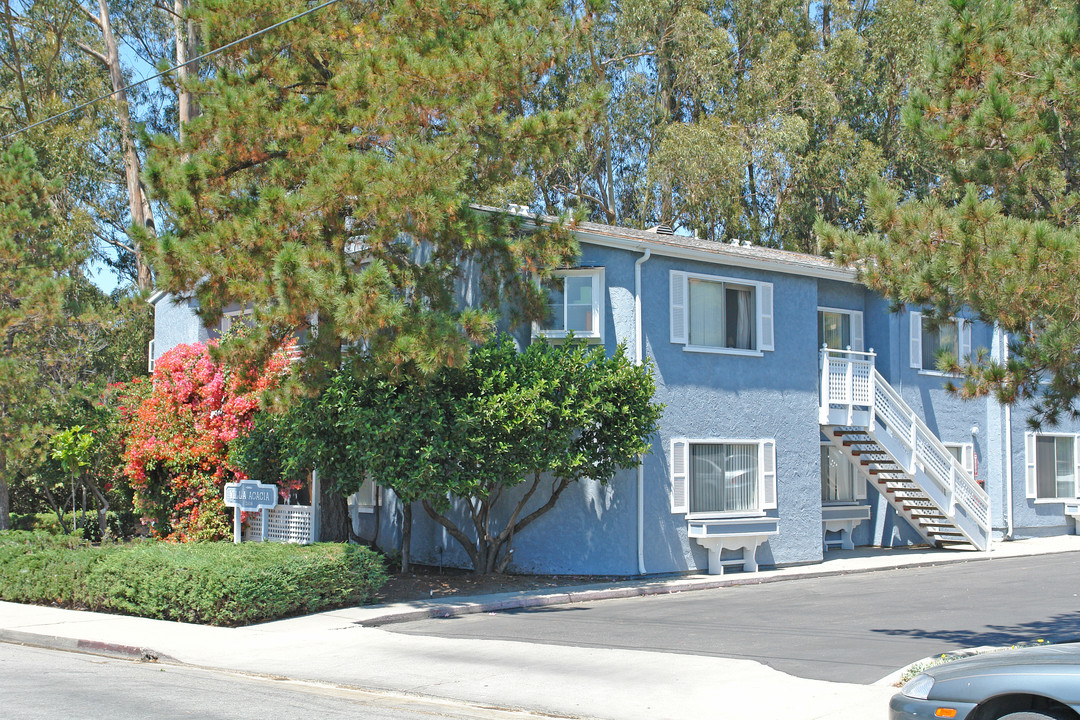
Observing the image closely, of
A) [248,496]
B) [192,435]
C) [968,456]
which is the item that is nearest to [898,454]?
[968,456]

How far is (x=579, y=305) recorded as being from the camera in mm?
19219

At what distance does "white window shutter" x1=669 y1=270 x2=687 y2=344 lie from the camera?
1962 centimetres

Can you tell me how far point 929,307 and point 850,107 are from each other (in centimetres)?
2697


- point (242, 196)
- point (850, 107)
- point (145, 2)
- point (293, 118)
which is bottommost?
point (242, 196)

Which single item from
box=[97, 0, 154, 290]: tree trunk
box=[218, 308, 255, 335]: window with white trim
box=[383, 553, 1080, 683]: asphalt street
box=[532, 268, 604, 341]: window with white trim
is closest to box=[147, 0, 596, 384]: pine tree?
box=[218, 308, 255, 335]: window with white trim

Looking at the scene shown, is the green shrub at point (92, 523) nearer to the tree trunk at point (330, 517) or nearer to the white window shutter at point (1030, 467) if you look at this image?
the tree trunk at point (330, 517)

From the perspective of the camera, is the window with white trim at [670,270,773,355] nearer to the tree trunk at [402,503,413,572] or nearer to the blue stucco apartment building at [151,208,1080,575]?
the blue stucco apartment building at [151,208,1080,575]

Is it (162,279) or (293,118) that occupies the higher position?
(293,118)

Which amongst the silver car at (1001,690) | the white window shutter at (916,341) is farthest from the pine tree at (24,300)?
the white window shutter at (916,341)

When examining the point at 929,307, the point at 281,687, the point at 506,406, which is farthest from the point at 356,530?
the point at 929,307

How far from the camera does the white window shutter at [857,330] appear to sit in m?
24.1

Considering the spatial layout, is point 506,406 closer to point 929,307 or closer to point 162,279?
point 162,279

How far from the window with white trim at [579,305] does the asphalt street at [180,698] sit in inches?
375

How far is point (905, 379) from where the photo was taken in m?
24.2
